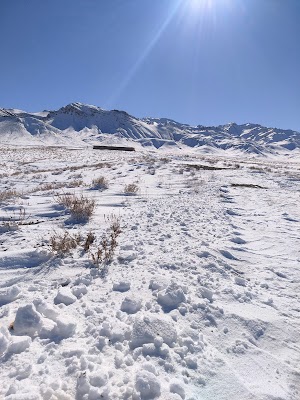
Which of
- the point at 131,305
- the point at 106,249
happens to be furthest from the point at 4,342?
the point at 106,249

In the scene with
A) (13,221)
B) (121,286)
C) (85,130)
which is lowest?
(13,221)

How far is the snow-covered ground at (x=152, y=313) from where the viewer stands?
2.43 m

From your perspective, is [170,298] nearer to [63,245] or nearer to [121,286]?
[121,286]

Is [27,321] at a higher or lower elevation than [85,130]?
lower

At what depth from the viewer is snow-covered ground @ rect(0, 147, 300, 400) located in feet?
7.98

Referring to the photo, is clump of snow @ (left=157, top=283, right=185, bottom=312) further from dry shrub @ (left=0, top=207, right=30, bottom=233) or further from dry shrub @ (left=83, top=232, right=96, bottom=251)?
dry shrub @ (left=0, top=207, right=30, bottom=233)

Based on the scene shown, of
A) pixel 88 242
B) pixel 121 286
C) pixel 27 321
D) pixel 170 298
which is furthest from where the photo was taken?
pixel 88 242

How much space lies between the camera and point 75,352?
2.64 metres

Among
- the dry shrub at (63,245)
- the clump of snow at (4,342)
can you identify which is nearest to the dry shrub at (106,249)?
the dry shrub at (63,245)

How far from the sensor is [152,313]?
10.9ft

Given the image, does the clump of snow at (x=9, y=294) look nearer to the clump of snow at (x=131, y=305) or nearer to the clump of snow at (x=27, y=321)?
the clump of snow at (x=27, y=321)

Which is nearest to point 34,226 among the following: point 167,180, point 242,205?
point 242,205

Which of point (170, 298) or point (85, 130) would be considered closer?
point (170, 298)

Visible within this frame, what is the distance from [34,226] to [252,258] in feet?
14.4
